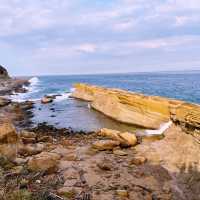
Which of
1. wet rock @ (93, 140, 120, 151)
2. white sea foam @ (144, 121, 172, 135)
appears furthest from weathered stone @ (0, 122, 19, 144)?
white sea foam @ (144, 121, 172, 135)

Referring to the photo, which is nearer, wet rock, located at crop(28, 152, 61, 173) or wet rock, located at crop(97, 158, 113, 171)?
wet rock, located at crop(28, 152, 61, 173)

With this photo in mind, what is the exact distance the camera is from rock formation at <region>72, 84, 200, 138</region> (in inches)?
623

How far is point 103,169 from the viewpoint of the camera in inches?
436

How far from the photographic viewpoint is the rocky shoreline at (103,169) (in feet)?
29.1

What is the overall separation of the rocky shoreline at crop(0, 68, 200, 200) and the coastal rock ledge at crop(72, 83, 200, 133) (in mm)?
896

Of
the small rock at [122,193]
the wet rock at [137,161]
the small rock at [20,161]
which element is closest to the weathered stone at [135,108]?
the wet rock at [137,161]

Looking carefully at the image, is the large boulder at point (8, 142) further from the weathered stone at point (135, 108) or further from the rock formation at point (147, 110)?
the weathered stone at point (135, 108)

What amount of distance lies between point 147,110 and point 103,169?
12075 millimetres

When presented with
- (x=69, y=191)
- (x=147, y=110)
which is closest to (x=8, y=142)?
(x=69, y=191)

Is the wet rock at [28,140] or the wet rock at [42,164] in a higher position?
the wet rock at [42,164]

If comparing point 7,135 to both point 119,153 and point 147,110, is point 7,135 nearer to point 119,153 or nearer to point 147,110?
point 119,153

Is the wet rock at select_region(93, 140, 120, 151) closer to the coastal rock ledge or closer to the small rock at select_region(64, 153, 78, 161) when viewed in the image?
the small rock at select_region(64, 153, 78, 161)

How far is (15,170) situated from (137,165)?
4.34 meters

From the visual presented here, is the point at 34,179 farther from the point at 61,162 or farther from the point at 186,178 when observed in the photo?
the point at 186,178
